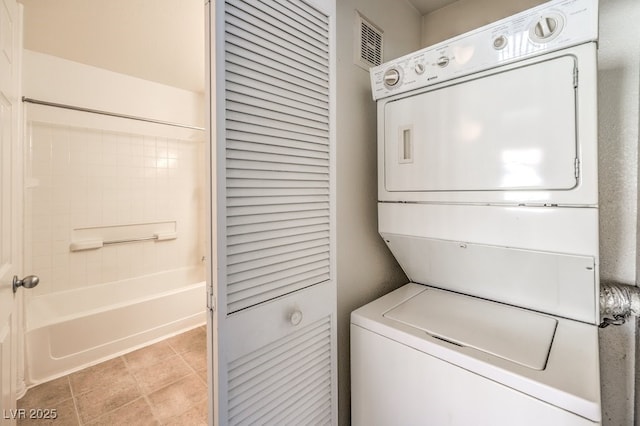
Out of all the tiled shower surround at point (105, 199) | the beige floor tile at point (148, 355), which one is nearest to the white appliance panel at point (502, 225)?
the beige floor tile at point (148, 355)

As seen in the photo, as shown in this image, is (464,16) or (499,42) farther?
(464,16)

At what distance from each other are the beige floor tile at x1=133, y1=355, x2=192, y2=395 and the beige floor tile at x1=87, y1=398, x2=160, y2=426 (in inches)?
6.6

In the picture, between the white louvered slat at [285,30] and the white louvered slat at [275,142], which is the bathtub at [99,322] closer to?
the white louvered slat at [275,142]

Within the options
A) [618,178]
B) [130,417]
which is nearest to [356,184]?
[618,178]

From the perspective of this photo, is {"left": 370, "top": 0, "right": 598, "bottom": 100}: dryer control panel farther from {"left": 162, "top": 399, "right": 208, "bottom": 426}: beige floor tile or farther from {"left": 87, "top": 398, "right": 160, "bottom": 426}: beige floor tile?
{"left": 87, "top": 398, "right": 160, "bottom": 426}: beige floor tile

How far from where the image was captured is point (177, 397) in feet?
7.37

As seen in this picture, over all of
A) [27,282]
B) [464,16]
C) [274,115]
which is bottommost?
[27,282]

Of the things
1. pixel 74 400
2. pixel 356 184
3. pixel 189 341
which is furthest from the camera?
pixel 189 341

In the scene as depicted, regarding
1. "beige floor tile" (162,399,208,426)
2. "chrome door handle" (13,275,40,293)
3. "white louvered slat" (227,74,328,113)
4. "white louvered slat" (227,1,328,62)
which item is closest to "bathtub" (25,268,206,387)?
"beige floor tile" (162,399,208,426)

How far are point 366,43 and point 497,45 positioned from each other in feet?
2.61

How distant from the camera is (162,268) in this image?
392cm

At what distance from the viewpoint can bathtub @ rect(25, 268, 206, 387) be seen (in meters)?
2.43

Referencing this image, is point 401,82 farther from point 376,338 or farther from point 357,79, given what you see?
point 376,338

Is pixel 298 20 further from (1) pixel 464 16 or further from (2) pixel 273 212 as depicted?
(1) pixel 464 16
